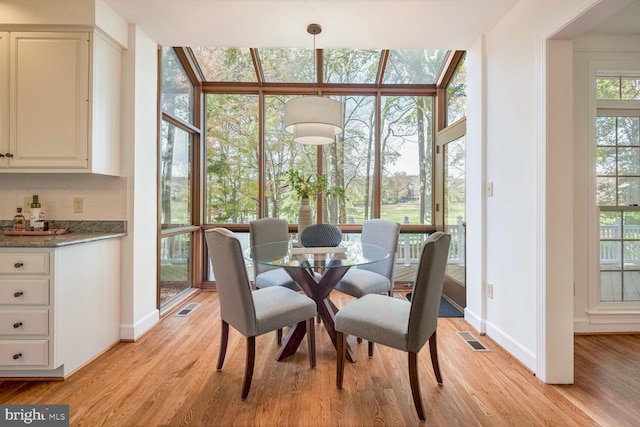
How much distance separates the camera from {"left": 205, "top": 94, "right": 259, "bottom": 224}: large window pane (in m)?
3.74

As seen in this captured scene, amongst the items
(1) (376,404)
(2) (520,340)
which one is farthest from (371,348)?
(2) (520,340)

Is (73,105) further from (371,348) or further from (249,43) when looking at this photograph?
(371,348)

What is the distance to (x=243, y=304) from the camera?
1725mm

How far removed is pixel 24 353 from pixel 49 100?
173 centimetres

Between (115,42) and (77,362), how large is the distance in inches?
94.4

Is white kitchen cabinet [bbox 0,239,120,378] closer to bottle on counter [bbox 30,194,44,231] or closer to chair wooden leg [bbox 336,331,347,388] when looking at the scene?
bottle on counter [bbox 30,194,44,231]

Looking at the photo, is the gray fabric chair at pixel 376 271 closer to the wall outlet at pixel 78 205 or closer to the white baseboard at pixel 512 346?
the white baseboard at pixel 512 346

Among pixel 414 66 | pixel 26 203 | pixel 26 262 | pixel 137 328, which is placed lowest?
pixel 137 328

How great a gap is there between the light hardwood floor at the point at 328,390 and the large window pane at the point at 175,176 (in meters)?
1.37

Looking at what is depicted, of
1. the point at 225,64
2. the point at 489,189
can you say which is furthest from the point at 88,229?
the point at 489,189

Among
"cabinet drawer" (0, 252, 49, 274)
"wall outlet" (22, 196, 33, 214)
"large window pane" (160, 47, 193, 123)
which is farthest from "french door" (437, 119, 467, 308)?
"wall outlet" (22, 196, 33, 214)

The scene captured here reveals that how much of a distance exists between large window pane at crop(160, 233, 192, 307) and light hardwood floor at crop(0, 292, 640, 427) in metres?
0.79

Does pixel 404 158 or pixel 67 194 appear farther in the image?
pixel 404 158

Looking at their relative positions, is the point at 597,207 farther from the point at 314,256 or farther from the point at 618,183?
the point at 314,256
